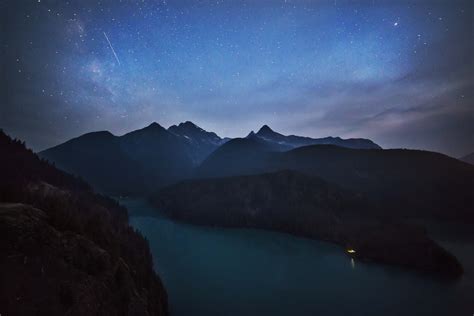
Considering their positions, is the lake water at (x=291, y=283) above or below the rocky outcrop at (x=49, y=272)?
below

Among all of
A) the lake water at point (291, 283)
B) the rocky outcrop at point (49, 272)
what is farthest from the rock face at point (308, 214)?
the rocky outcrop at point (49, 272)

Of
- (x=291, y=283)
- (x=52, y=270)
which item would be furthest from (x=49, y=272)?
(x=291, y=283)

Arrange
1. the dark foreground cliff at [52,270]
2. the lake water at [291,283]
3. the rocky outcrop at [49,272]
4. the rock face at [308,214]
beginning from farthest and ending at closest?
the rock face at [308,214] < the lake water at [291,283] < the dark foreground cliff at [52,270] < the rocky outcrop at [49,272]

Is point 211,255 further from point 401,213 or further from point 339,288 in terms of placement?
point 401,213

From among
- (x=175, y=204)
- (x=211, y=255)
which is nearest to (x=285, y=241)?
(x=211, y=255)

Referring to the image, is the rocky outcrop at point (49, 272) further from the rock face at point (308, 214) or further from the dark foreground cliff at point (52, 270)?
the rock face at point (308, 214)

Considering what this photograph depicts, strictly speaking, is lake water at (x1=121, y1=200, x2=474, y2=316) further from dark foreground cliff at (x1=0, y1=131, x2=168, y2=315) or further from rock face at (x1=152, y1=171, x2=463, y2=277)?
dark foreground cliff at (x1=0, y1=131, x2=168, y2=315)

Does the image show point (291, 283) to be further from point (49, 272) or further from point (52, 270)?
Result: point (49, 272)
